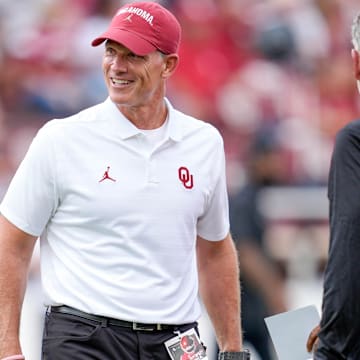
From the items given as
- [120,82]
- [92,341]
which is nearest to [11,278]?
[92,341]

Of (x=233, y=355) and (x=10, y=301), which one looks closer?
(x=10, y=301)

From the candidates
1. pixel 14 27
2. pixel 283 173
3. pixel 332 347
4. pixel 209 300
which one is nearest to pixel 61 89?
pixel 14 27

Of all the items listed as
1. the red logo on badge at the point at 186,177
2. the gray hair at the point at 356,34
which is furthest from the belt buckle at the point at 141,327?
the gray hair at the point at 356,34

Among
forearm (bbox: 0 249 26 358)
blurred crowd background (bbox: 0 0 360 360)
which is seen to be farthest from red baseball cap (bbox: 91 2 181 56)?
blurred crowd background (bbox: 0 0 360 360)

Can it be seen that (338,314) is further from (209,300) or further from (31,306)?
(31,306)

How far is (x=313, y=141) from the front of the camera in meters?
12.7

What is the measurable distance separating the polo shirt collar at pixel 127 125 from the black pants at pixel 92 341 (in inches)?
32.1

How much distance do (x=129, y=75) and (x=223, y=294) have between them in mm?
1111

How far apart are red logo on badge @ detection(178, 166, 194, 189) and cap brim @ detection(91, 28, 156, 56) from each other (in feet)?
1.74

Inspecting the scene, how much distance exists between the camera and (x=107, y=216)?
5.25m

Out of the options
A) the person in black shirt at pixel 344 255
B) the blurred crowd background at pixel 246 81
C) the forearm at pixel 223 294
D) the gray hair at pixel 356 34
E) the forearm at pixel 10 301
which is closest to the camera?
the person in black shirt at pixel 344 255

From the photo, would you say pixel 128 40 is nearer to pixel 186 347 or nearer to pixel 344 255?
pixel 186 347

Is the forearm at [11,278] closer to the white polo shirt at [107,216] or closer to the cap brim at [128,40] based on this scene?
the white polo shirt at [107,216]

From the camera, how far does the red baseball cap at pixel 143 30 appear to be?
17.6ft
